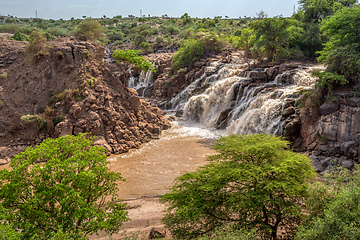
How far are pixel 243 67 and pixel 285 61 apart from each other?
409 cm

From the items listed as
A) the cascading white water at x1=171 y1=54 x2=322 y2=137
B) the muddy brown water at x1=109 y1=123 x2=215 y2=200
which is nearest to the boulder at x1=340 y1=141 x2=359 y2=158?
the cascading white water at x1=171 y1=54 x2=322 y2=137

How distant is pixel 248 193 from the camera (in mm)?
8422

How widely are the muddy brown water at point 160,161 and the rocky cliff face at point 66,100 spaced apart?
3.96ft

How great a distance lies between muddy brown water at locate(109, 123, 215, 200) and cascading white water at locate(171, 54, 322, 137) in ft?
9.93

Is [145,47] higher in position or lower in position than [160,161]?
higher

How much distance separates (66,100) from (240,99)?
550 inches

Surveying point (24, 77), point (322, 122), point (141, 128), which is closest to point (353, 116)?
point (322, 122)

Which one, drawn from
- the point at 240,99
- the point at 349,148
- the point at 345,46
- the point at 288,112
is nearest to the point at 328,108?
the point at 349,148

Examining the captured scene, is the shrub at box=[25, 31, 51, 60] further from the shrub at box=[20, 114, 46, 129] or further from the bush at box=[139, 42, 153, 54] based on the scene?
the bush at box=[139, 42, 153, 54]

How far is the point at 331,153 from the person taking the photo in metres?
14.9

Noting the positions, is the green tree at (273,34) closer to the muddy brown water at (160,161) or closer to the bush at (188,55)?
the bush at (188,55)

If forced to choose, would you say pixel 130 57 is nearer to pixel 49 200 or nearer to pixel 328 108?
pixel 328 108

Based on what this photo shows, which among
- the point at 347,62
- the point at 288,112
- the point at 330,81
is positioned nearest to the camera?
the point at 347,62

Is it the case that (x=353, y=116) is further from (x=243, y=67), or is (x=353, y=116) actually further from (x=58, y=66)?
(x=58, y=66)
